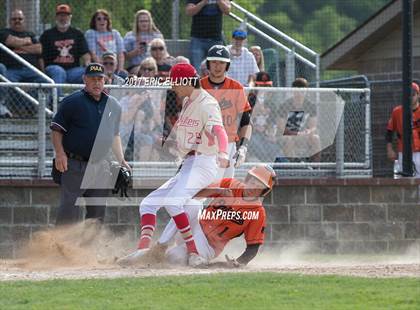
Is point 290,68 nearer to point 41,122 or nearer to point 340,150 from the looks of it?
point 340,150

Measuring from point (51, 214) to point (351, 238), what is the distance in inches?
164

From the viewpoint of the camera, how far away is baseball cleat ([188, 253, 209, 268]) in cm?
1009

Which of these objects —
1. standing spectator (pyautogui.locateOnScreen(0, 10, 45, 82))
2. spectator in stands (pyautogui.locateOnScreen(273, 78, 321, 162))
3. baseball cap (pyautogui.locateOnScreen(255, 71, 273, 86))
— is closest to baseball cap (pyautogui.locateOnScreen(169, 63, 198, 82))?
spectator in stands (pyautogui.locateOnScreen(273, 78, 321, 162))

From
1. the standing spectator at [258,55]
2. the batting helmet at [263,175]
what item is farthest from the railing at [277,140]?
the batting helmet at [263,175]

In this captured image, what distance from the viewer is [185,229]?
33.5 ft

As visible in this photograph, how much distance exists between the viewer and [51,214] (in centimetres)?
1327

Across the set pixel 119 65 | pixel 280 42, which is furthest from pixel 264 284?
pixel 280 42

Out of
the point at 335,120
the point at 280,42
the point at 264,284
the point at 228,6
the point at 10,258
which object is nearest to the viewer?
the point at 264,284

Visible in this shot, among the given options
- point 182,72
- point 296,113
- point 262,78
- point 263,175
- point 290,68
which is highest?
point 290,68

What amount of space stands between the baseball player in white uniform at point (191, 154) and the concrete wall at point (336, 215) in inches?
125

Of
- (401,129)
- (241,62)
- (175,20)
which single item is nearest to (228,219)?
(241,62)

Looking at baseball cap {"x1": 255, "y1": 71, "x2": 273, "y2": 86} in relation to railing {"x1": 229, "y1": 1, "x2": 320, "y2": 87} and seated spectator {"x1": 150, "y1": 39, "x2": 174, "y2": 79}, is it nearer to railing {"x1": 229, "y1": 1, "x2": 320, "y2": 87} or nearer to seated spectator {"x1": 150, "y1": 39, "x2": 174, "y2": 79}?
railing {"x1": 229, "y1": 1, "x2": 320, "y2": 87}

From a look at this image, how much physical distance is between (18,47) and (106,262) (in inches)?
211

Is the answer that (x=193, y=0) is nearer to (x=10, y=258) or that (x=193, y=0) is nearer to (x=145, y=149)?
(x=145, y=149)
